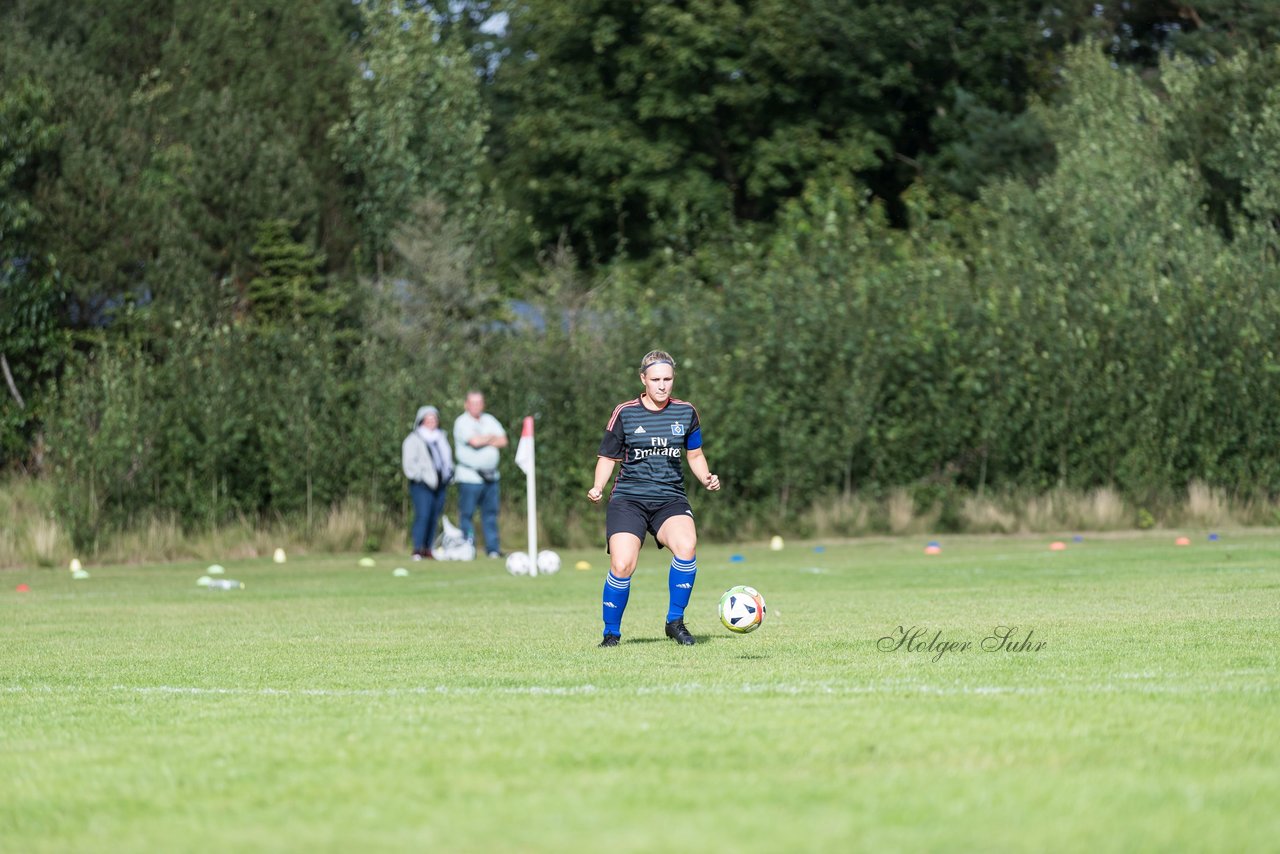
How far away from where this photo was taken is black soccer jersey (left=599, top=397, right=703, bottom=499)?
39.3 feet

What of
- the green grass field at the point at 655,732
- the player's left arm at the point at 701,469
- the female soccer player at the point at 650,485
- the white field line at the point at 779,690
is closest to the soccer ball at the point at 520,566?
the green grass field at the point at 655,732

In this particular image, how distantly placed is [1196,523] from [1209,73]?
13283 mm

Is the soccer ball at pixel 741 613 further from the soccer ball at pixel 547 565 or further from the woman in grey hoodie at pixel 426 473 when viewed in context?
the woman in grey hoodie at pixel 426 473

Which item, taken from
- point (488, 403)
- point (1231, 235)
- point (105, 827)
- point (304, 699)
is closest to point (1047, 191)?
point (1231, 235)

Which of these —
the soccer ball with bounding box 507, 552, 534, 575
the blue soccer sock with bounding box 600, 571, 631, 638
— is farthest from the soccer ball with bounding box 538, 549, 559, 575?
the blue soccer sock with bounding box 600, 571, 631, 638

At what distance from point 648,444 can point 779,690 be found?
3.39 metres

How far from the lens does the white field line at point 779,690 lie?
861cm

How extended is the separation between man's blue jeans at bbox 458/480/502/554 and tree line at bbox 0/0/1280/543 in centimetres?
447

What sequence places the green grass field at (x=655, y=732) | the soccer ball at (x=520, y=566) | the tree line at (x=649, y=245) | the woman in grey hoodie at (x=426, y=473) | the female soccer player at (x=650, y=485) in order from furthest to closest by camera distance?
the tree line at (x=649, y=245) < the woman in grey hoodie at (x=426, y=473) < the soccer ball at (x=520, y=566) < the female soccer player at (x=650, y=485) < the green grass field at (x=655, y=732)

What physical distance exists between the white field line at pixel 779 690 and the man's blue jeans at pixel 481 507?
1550 cm

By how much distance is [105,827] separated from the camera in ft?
19.0

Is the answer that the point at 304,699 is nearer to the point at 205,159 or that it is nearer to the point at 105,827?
the point at 105,827

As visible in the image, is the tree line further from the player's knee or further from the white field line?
the white field line
